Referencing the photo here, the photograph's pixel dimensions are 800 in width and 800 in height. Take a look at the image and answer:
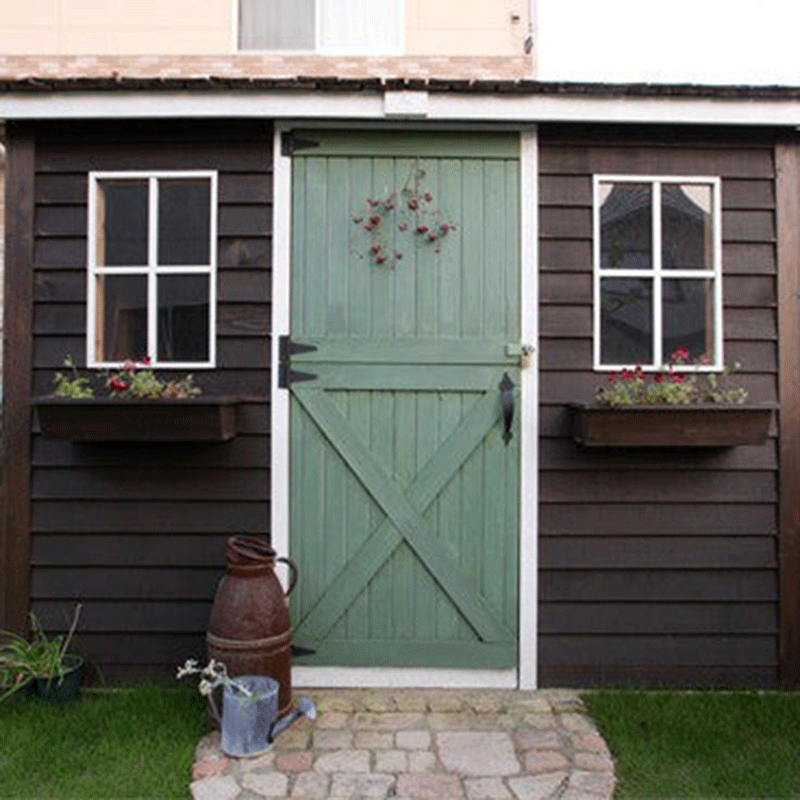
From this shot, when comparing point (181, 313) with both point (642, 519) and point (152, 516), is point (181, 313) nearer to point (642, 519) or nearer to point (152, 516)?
point (152, 516)

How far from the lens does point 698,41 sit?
25.0 ft

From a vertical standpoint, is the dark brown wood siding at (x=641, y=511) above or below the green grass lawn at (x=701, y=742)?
above

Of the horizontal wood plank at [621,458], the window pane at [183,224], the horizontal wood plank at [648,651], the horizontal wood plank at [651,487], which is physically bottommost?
the horizontal wood plank at [648,651]

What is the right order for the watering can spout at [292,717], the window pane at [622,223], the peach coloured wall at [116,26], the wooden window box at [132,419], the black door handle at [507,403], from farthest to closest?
the peach coloured wall at [116,26], the window pane at [622,223], the black door handle at [507,403], the wooden window box at [132,419], the watering can spout at [292,717]

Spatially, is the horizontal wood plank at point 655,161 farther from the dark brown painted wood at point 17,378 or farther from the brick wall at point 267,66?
the brick wall at point 267,66

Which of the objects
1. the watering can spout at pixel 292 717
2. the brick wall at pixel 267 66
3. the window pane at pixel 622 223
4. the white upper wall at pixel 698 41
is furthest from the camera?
the white upper wall at pixel 698 41

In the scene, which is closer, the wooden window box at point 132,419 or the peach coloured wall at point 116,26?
the wooden window box at point 132,419

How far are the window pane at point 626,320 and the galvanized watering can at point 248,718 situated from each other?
7.12ft

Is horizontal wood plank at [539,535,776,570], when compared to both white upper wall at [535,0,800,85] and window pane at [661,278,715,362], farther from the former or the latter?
white upper wall at [535,0,800,85]

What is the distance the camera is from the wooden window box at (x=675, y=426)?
315cm

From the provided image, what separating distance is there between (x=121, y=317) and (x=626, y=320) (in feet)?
8.15

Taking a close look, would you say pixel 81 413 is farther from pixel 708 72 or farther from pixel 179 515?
pixel 708 72

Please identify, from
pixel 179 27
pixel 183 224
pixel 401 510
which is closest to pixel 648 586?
pixel 401 510

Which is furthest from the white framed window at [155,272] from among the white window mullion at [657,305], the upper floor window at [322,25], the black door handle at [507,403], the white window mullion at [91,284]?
the upper floor window at [322,25]
